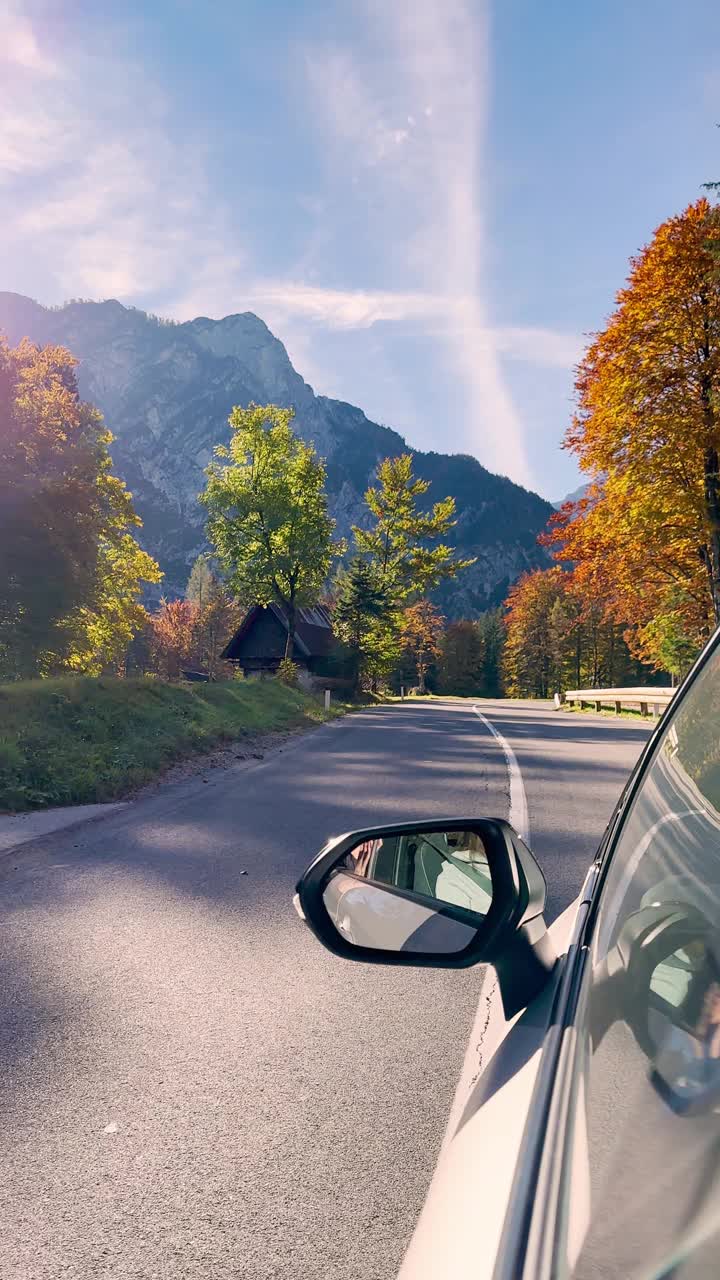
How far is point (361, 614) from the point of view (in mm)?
53594

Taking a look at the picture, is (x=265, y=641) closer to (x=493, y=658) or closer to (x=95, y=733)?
(x=95, y=733)

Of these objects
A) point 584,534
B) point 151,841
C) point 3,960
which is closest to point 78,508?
point 584,534

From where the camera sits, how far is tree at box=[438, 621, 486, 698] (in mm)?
116938

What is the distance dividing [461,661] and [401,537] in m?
59.9

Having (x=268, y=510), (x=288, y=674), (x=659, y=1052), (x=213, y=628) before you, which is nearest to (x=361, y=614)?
(x=268, y=510)

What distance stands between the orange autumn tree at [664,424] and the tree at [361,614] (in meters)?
32.7

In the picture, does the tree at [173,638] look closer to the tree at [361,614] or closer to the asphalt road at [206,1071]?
the tree at [361,614]

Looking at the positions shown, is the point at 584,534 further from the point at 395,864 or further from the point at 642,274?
the point at 395,864

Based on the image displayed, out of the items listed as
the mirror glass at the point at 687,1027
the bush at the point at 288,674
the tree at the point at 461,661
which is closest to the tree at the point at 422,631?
the tree at the point at 461,661

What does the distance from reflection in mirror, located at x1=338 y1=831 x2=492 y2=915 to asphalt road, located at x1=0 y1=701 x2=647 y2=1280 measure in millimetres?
815

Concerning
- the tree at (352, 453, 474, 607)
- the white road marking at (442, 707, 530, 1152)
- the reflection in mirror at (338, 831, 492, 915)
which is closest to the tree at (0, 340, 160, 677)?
the white road marking at (442, 707, 530, 1152)

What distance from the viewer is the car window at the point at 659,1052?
68cm

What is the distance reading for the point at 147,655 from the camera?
97.6 metres

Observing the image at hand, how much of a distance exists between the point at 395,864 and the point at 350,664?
164 ft
